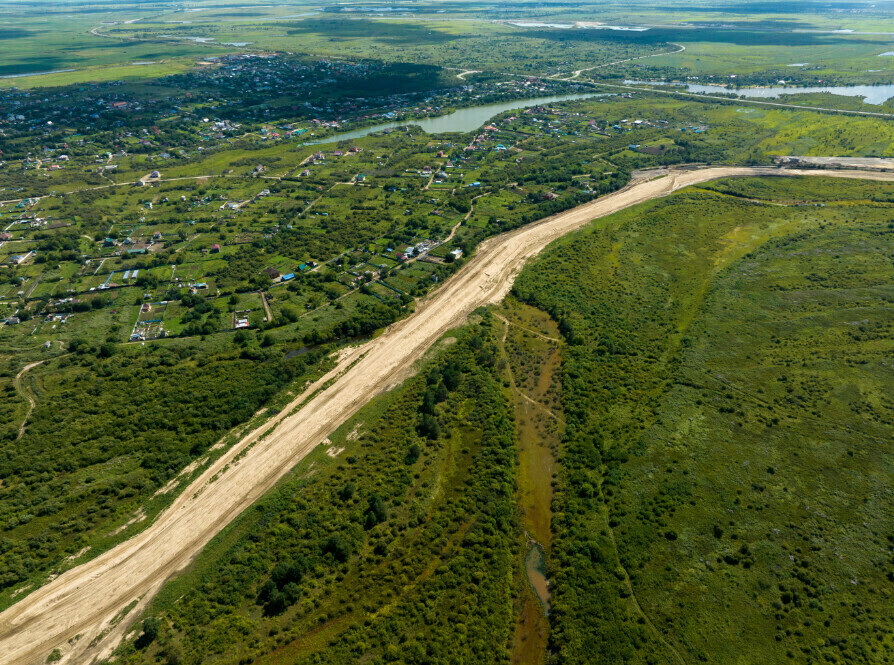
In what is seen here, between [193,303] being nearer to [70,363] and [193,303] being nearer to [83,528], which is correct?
[70,363]

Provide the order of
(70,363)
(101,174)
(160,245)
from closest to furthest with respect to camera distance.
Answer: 1. (70,363)
2. (160,245)
3. (101,174)

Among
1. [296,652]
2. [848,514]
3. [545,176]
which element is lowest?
[296,652]

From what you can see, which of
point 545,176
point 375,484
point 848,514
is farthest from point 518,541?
point 545,176

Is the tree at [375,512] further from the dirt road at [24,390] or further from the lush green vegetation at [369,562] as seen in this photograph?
the dirt road at [24,390]

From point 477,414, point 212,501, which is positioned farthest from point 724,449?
point 212,501

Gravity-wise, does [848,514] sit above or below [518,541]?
above

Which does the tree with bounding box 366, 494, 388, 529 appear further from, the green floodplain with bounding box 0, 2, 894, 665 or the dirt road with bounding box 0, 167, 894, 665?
the dirt road with bounding box 0, 167, 894, 665

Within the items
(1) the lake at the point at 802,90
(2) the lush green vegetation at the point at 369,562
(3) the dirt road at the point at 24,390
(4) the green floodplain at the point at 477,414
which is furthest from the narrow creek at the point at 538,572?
(1) the lake at the point at 802,90

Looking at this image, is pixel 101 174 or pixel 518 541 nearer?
pixel 518 541
